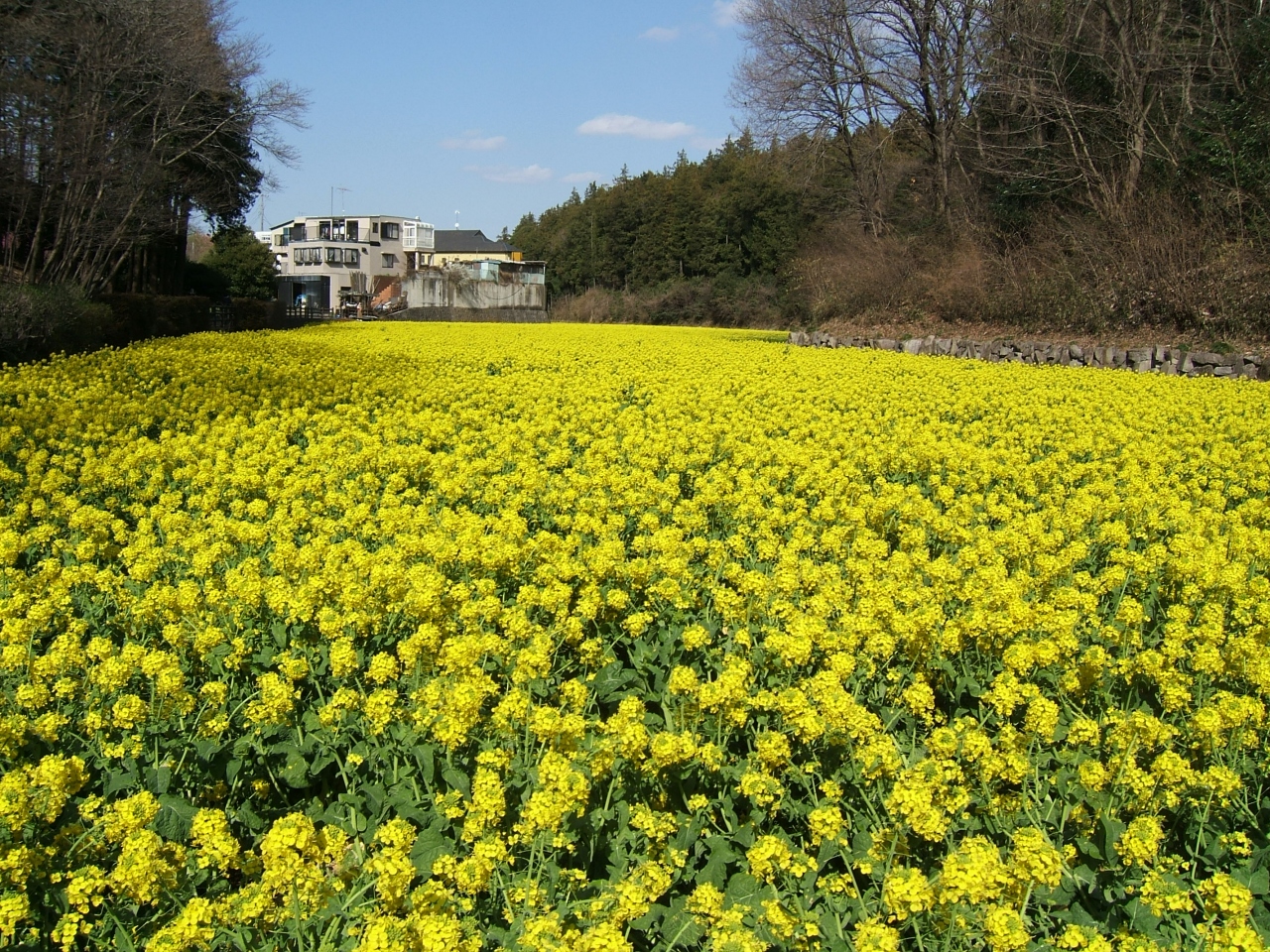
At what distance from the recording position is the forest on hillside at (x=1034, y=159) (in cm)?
2044

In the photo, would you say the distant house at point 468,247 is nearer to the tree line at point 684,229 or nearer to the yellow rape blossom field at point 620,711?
the tree line at point 684,229

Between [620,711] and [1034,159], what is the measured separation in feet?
89.4

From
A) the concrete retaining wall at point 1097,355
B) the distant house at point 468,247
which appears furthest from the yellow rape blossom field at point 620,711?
the distant house at point 468,247

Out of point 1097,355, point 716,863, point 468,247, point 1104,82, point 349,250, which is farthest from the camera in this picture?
point 468,247

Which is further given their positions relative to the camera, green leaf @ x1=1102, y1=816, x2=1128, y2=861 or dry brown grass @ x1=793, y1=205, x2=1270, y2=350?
Answer: dry brown grass @ x1=793, y1=205, x2=1270, y2=350

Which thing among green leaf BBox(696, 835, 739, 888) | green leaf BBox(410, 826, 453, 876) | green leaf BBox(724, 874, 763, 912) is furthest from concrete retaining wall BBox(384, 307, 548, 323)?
green leaf BBox(724, 874, 763, 912)

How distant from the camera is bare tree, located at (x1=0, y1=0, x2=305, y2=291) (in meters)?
19.7

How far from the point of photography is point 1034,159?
26.1m

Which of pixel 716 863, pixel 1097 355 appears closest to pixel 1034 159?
pixel 1097 355

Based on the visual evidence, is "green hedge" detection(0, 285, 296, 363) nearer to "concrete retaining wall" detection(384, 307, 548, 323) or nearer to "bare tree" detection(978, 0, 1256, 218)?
"concrete retaining wall" detection(384, 307, 548, 323)

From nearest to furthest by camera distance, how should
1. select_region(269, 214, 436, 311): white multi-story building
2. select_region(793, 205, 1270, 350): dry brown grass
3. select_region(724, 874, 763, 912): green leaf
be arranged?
1. select_region(724, 874, 763, 912): green leaf
2. select_region(793, 205, 1270, 350): dry brown grass
3. select_region(269, 214, 436, 311): white multi-story building

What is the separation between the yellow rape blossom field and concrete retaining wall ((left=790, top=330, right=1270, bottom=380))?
12.1 metres

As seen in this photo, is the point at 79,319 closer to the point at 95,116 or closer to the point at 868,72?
the point at 95,116

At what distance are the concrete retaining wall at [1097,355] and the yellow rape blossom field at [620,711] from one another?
39.6 feet
